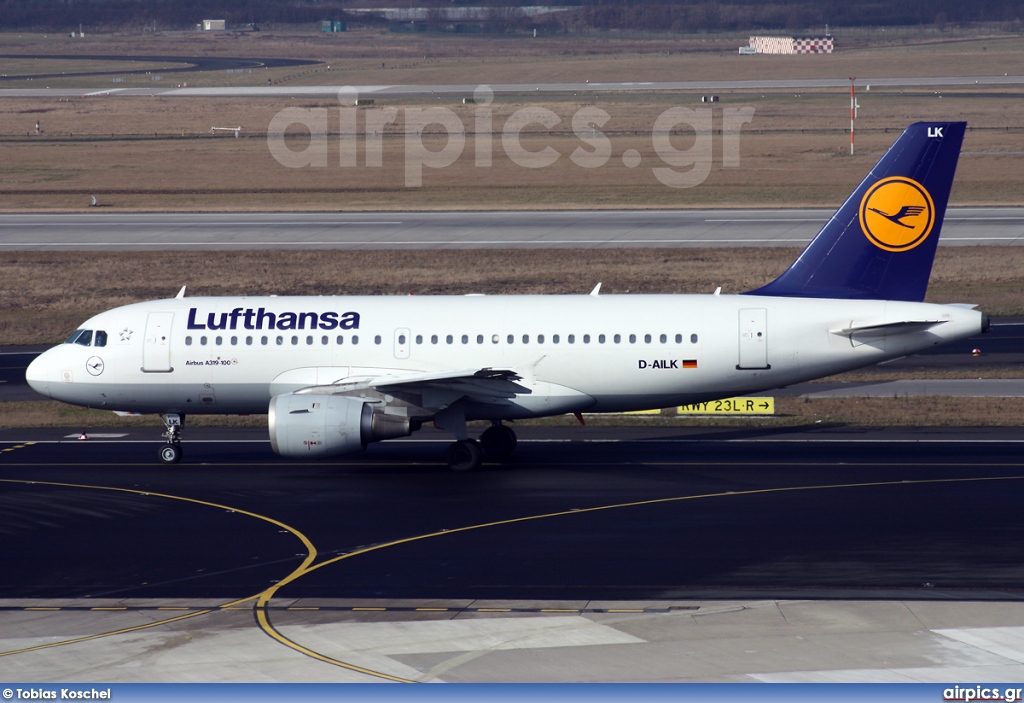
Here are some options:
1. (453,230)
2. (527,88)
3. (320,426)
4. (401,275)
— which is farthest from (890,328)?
(527,88)

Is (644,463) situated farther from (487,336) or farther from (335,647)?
(335,647)

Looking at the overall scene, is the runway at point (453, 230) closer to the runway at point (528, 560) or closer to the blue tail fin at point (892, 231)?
the blue tail fin at point (892, 231)

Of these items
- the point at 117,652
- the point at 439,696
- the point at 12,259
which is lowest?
the point at 117,652

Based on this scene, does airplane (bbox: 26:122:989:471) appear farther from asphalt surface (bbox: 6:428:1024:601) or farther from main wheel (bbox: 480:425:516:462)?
asphalt surface (bbox: 6:428:1024:601)

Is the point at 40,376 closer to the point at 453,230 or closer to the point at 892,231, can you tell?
the point at 892,231

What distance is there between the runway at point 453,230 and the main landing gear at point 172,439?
31.4 metres

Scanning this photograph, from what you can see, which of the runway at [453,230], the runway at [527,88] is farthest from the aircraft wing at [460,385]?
the runway at [527,88]

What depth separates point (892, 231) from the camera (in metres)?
31.5

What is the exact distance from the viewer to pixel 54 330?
171ft

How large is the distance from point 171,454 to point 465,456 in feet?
26.6

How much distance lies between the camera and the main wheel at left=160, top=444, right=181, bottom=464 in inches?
1294

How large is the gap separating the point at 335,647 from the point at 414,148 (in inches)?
3515

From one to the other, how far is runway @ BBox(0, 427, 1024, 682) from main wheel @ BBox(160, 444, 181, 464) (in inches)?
19.7

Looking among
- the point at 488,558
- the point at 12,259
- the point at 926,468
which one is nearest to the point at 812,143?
the point at 12,259
